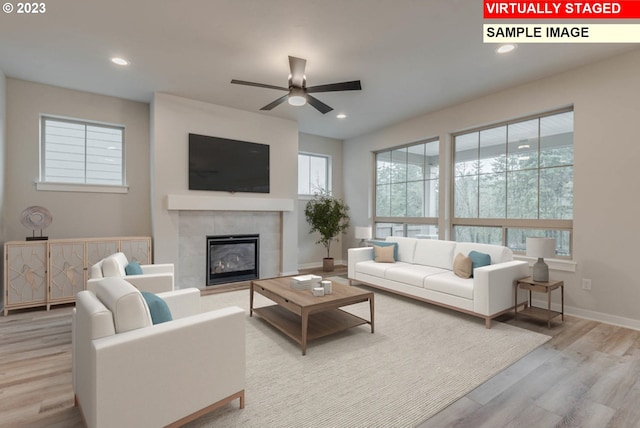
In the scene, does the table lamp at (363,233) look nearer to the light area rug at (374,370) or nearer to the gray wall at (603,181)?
the light area rug at (374,370)

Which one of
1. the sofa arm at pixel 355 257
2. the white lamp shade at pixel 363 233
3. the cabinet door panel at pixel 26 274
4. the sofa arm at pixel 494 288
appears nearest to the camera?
the sofa arm at pixel 494 288

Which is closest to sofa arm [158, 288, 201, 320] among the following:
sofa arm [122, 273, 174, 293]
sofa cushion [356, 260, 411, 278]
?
sofa arm [122, 273, 174, 293]

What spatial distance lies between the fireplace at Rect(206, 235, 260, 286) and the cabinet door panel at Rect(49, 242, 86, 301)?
65.8 inches

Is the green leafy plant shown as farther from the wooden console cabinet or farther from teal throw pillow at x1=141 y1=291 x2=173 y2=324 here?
teal throw pillow at x1=141 y1=291 x2=173 y2=324

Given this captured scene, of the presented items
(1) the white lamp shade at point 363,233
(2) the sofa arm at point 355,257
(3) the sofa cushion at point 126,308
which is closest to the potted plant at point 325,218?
(1) the white lamp shade at point 363,233

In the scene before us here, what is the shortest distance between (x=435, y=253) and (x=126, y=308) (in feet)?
13.0

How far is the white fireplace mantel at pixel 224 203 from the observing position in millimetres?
4672

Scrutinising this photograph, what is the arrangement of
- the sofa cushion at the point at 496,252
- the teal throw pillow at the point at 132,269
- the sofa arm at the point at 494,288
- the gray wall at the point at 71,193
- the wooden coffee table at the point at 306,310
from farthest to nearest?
the gray wall at the point at 71,193, the sofa cushion at the point at 496,252, the sofa arm at the point at 494,288, the teal throw pillow at the point at 132,269, the wooden coffee table at the point at 306,310

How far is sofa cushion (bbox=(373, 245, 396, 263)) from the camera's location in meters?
4.86

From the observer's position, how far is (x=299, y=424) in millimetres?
1795

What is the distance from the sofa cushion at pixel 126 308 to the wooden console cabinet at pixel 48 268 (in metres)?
2.93

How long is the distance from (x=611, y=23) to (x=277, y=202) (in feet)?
15.6

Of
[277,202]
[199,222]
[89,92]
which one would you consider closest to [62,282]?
[199,222]

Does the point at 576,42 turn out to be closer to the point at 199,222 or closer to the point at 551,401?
the point at 551,401
